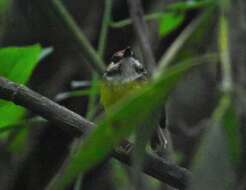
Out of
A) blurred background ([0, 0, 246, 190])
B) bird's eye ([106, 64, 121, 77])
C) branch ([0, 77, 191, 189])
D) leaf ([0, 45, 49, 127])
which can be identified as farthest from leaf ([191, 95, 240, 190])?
bird's eye ([106, 64, 121, 77])

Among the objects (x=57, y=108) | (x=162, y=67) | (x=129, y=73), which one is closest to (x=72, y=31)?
(x=129, y=73)

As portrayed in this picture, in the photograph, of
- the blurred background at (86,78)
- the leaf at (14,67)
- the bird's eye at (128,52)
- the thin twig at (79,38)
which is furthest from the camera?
the blurred background at (86,78)

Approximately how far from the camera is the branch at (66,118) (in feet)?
3.63

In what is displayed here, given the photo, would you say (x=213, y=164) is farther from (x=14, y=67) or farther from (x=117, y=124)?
(x=14, y=67)

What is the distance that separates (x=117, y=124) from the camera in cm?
64

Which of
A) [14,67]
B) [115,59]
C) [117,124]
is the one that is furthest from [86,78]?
[117,124]

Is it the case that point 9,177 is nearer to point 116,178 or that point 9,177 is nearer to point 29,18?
point 116,178

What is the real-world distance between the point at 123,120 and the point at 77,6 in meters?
2.20

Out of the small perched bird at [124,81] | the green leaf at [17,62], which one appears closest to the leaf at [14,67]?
the green leaf at [17,62]

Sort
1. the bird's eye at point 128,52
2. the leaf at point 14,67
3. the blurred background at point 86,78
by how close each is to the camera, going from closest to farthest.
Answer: the leaf at point 14,67 < the bird's eye at point 128,52 < the blurred background at point 86,78

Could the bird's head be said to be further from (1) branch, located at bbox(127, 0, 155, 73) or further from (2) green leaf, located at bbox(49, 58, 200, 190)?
(2) green leaf, located at bbox(49, 58, 200, 190)

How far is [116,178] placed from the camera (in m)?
2.10

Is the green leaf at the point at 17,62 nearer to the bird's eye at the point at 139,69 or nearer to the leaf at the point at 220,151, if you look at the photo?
the bird's eye at the point at 139,69

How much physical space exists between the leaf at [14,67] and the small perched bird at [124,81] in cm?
38
